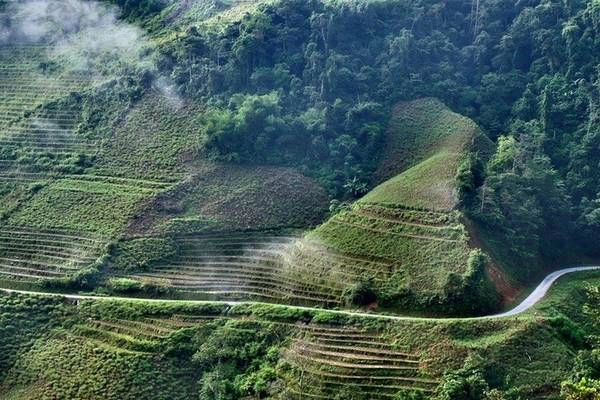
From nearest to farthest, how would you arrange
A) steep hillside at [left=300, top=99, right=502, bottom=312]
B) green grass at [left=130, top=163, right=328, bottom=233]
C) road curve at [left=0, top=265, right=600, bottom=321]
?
road curve at [left=0, top=265, right=600, bottom=321]
steep hillside at [left=300, top=99, right=502, bottom=312]
green grass at [left=130, top=163, right=328, bottom=233]

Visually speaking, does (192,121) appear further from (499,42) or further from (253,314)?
(499,42)

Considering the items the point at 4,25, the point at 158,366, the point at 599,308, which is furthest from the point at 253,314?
the point at 4,25

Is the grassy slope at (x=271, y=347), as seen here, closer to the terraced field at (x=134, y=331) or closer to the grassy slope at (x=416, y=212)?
the terraced field at (x=134, y=331)

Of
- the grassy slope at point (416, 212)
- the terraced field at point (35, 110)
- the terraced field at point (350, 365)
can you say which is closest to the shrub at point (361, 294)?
the grassy slope at point (416, 212)

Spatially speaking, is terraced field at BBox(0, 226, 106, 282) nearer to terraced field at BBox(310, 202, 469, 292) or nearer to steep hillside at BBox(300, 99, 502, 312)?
steep hillside at BBox(300, 99, 502, 312)

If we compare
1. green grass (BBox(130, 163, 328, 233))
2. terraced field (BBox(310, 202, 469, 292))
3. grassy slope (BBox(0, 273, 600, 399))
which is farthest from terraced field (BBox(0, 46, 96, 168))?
terraced field (BBox(310, 202, 469, 292))

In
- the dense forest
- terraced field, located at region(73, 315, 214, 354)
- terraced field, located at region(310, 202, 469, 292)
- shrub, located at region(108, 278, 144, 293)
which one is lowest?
terraced field, located at region(73, 315, 214, 354)

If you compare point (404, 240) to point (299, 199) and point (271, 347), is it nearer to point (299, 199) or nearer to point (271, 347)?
point (299, 199)
